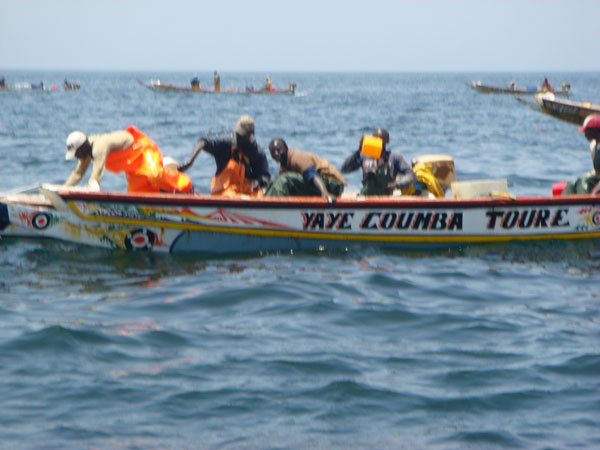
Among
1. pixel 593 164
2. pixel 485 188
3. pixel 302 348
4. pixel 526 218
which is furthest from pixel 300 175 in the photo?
pixel 593 164

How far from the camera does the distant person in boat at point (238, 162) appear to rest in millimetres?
9875

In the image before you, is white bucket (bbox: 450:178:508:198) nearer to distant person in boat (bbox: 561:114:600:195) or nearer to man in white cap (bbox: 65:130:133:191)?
distant person in boat (bbox: 561:114:600:195)

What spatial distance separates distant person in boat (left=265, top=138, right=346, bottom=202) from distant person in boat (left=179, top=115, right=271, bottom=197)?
0.30m

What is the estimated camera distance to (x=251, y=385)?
6098 millimetres

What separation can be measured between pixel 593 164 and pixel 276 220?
151 inches

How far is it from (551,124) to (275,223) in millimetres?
27924

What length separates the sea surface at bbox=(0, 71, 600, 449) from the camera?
217 inches

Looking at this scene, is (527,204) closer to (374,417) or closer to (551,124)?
(374,417)

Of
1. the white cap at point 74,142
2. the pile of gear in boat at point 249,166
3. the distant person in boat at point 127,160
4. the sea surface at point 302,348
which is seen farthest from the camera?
the pile of gear in boat at point 249,166

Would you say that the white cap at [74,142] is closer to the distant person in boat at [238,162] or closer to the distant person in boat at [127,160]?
the distant person in boat at [127,160]

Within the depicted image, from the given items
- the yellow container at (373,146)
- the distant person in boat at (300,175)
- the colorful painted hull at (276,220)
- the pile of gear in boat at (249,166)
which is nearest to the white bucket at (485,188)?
the pile of gear in boat at (249,166)

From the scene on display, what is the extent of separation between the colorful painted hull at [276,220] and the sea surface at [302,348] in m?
0.20

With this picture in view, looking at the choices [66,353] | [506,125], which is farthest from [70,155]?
[506,125]

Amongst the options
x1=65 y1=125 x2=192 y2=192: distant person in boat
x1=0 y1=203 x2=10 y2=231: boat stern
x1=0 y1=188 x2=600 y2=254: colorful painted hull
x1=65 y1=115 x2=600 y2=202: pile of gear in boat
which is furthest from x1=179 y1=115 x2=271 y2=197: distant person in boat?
x1=0 y1=203 x2=10 y2=231: boat stern
